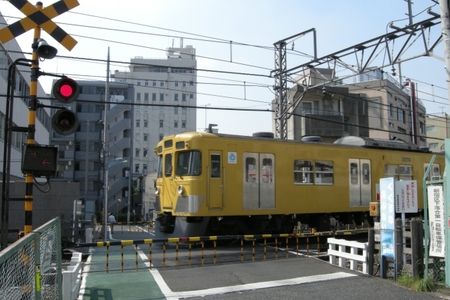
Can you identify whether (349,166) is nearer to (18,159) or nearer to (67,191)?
(67,191)

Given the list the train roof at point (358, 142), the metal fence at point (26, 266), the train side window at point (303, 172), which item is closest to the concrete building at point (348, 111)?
the train roof at point (358, 142)

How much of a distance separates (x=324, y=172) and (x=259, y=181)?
8.77 feet

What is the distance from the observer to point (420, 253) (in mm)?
8000

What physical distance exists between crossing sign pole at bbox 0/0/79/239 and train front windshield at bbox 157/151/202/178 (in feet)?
18.2

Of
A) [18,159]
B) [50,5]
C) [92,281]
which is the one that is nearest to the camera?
[50,5]

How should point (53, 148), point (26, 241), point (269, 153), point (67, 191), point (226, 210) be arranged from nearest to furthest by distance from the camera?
point (26, 241), point (53, 148), point (226, 210), point (269, 153), point (67, 191)

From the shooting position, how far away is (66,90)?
7230 millimetres

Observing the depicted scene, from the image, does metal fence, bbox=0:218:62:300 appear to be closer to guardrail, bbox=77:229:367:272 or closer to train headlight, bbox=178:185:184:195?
guardrail, bbox=77:229:367:272

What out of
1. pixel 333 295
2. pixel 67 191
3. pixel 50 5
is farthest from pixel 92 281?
pixel 67 191

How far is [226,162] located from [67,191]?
716 cm

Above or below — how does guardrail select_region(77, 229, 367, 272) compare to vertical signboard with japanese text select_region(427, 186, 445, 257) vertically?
below

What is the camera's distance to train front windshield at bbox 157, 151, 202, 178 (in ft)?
41.4

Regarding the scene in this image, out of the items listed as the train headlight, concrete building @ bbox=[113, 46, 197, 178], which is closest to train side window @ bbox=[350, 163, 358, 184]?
the train headlight

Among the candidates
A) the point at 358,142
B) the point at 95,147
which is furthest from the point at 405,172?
the point at 95,147
